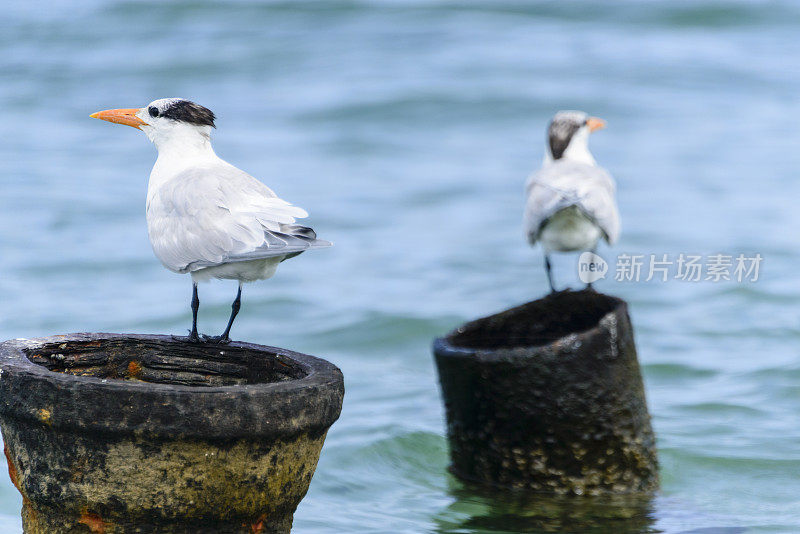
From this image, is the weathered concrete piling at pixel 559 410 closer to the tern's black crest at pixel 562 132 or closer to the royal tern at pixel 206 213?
the royal tern at pixel 206 213

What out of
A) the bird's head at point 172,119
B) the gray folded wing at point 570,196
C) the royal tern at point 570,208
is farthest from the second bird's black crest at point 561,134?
the bird's head at point 172,119

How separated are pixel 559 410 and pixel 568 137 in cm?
253

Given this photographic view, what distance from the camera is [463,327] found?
5.41 m

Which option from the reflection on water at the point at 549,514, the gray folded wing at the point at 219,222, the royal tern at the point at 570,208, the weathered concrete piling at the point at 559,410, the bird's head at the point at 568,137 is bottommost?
the reflection on water at the point at 549,514

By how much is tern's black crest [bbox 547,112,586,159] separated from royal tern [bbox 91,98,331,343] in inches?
125

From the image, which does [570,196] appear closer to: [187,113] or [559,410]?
[559,410]

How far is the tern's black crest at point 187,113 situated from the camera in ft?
13.2

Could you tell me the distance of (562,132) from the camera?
6785 millimetres

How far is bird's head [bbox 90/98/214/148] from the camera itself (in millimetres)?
4047

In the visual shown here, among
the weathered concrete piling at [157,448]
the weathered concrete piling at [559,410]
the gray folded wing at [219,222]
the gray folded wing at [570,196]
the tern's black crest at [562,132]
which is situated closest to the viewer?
→ the weathered concrete piling at [157,448]

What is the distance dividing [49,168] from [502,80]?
715 centimetres

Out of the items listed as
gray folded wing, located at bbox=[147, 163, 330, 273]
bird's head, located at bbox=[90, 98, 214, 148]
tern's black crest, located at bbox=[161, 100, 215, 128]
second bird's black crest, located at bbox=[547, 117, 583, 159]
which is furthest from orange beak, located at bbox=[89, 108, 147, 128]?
second bird's black crest, located at bbox=[547, 117, 583, 159]

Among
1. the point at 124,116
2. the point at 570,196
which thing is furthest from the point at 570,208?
the point at 124,116

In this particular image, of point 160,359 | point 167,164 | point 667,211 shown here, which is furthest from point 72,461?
point 667,211
